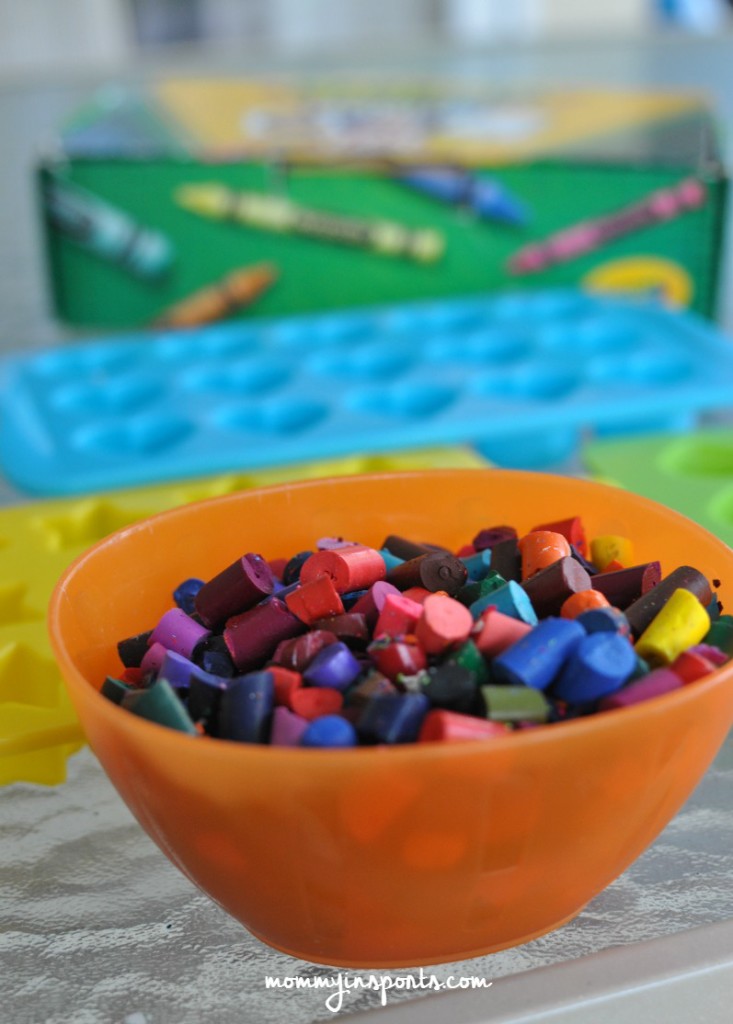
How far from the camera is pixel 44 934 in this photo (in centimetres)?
45

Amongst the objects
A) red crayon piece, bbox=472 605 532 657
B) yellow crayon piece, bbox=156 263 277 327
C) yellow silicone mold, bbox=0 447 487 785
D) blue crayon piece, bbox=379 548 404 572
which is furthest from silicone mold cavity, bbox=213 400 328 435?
red crayon piece, bbox=472 605 532 657

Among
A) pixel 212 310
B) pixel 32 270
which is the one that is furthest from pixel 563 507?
pixel 32 270

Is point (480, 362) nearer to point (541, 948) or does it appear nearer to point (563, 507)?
point (563, 507)

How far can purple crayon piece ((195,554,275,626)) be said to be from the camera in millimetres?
469

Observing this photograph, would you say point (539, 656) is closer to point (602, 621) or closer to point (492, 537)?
point (602, 621)

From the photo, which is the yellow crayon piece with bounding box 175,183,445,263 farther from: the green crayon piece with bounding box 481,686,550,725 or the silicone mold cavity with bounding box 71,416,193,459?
the green crayon piece with bounding box 481,686,550,725

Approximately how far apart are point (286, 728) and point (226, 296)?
873 mm

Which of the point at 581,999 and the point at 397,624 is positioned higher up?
the point at 397,624

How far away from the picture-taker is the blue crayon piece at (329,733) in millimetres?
363

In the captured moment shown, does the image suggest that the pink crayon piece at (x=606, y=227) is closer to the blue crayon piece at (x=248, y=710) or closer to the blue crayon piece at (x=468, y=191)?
the blue crayon piece at (x=468, y=191)

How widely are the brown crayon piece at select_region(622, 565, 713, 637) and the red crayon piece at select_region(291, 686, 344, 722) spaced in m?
0.12

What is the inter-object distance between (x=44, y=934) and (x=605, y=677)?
0.24 meters

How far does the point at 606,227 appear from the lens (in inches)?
47.0

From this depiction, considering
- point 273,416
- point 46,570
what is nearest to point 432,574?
point 46,570
